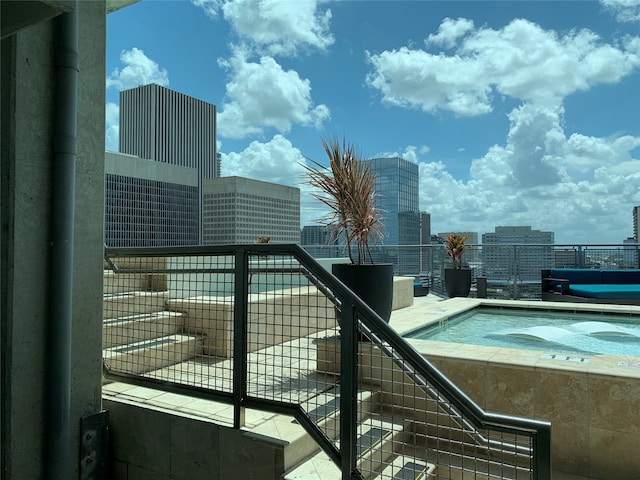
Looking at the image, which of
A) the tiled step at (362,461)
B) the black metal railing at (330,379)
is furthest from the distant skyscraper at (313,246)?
the tiled step at (362,461)

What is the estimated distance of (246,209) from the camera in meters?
15.3

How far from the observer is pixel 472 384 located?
3.15 metres

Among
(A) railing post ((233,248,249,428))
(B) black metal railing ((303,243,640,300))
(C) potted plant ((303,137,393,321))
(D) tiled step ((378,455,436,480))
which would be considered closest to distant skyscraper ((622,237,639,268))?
(B) black metal railing ((303,243,640,300))

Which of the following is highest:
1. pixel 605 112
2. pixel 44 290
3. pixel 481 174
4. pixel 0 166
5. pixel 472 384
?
pixel 605 112

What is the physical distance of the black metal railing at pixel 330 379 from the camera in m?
1.96

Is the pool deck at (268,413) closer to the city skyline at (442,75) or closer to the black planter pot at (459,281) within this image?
the city skyline at (442,75)

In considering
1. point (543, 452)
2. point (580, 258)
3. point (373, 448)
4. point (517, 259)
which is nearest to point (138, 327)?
point (373, 448)

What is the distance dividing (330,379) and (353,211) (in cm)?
149

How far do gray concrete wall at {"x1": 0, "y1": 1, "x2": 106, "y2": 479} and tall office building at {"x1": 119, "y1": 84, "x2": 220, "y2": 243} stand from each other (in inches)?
1364

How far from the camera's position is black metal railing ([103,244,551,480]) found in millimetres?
1958

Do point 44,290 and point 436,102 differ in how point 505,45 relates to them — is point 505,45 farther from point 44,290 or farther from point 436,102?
point 44,290

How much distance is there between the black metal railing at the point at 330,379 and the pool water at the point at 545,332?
1489 millimetres

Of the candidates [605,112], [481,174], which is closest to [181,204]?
[481,174]

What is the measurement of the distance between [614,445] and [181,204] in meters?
20.8
